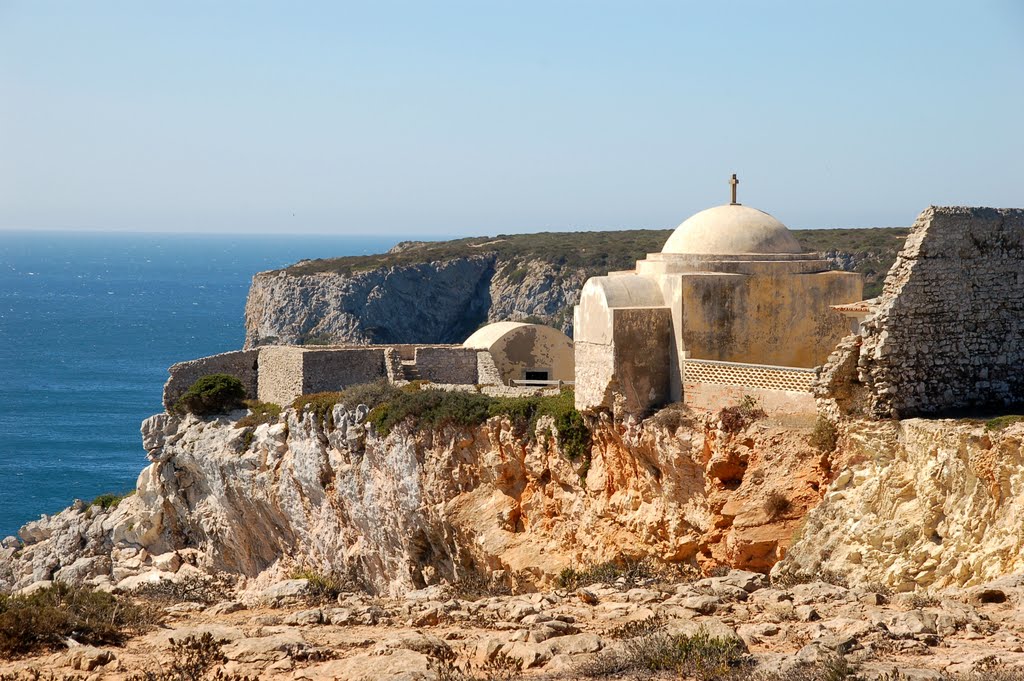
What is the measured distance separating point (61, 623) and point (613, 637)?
19.6ft

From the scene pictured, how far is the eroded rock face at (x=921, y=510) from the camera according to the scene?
12.8m

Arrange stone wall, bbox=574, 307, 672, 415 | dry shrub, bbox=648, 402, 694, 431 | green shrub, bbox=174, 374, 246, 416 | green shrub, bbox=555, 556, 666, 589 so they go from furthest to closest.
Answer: green shrub, bbox=174, 374, 246, 416 < stone wall, bbox=574, 307, 672, 415 < dry shrub, bbox=648, 402, 694, 431 < green shrub, bbox=555, 556, 666, 589

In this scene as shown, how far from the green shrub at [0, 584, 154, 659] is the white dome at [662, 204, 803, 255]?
9.30 metres

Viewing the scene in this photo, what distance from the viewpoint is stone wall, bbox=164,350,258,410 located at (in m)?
31.9

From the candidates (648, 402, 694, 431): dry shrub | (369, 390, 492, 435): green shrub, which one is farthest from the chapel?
(369, 390, 492, 435): green shrub

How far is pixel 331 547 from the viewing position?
2622 cm

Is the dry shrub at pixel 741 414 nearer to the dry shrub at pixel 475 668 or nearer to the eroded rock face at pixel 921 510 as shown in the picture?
the eroded rock face at pixel 921 510

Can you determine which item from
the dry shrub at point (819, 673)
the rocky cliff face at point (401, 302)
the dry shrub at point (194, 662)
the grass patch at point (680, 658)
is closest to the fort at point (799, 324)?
the grass patch at point (680, 658)

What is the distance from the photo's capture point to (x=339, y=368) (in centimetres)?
2986

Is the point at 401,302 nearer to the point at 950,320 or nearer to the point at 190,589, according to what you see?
the point at 190,589

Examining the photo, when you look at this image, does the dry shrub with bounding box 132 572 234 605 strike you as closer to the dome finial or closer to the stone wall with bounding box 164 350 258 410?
the stone wall with bounding box 164 350 258 410

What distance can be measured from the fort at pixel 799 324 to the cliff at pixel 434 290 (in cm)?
4825

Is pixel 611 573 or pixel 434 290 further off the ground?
pixel 434 290

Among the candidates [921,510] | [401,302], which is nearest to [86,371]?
[401,302]
